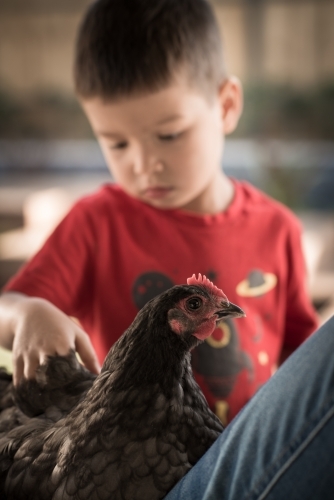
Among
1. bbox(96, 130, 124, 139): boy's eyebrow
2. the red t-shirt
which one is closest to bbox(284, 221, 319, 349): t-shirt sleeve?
the red t-shirt

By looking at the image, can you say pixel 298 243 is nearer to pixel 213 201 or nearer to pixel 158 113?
pixel 213 201

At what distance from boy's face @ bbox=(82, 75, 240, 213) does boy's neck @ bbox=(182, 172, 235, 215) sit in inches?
1.6

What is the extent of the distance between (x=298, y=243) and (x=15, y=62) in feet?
11.3

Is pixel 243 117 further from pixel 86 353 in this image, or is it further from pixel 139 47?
pixel 86 353

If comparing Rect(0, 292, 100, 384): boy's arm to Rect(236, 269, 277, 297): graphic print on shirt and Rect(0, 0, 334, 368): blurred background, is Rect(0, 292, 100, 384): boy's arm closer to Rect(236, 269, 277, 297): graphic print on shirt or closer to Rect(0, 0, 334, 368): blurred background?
Rect(236, 269, 277, 297): graphic print on shirt

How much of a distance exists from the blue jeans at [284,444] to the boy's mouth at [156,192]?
0.46 m

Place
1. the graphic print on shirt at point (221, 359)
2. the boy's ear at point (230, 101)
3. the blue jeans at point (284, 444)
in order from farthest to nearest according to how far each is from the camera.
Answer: the boy's ear at point (230, 101)
the graphic print on shirt at point (221, 359)
the blue jeans at point (284, 444)

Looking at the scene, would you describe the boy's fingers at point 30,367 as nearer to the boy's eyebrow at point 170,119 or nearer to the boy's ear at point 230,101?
the boy's eyebrow at point 170,119

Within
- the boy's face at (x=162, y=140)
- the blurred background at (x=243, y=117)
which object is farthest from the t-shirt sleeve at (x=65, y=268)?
the blurred background at (x=243, y=117)

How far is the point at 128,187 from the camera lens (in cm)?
100

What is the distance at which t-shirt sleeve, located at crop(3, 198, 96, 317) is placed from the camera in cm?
96

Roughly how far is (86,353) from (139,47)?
0.47 meters

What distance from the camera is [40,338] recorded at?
0.74m

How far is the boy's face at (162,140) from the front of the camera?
92cm
